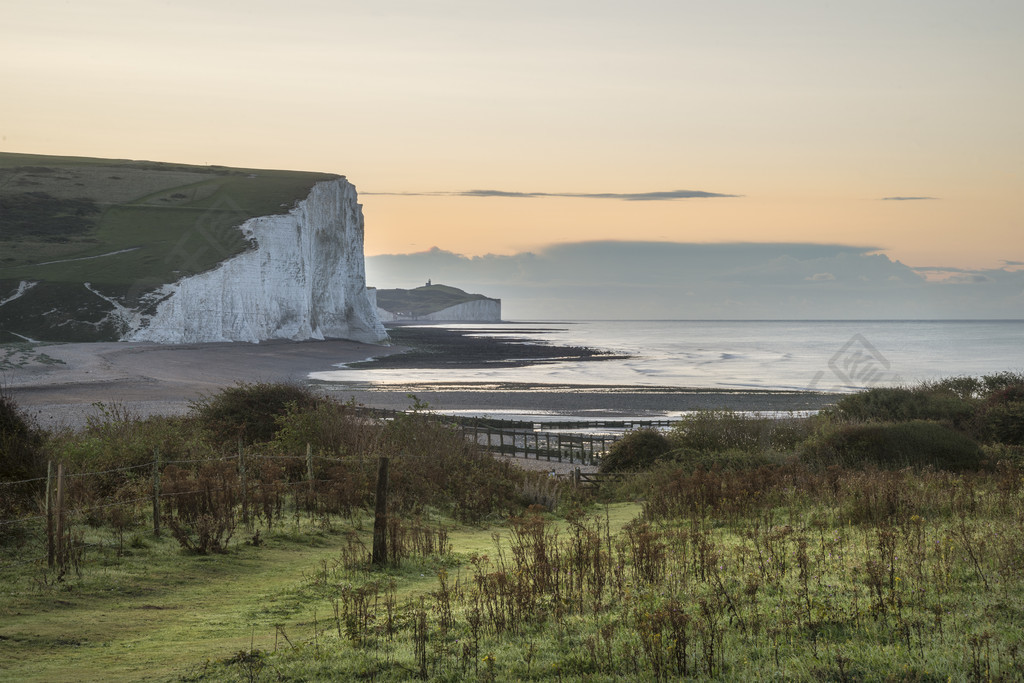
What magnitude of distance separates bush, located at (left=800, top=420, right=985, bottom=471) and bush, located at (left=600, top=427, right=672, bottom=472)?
466 cm

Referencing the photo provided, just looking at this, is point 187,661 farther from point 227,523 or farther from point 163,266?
point 163,266

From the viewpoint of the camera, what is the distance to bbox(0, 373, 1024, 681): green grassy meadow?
24.9 ft

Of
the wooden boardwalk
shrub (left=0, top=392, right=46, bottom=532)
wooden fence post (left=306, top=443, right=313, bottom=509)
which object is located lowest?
the wooden boardwalk

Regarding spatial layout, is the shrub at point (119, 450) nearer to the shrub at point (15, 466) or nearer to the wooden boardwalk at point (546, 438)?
the shrub at point (15, 466)

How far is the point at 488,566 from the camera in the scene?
12406mm

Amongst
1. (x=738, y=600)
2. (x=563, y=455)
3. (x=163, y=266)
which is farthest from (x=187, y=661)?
(x=163, y=266)

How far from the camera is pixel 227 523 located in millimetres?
14125

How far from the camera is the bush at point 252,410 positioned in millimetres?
23562

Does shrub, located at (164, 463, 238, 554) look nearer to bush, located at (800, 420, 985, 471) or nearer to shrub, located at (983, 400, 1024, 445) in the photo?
bush, located at (800, 420, 985, 471)

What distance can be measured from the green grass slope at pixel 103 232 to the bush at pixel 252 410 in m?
59.8

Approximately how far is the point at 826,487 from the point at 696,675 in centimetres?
1021

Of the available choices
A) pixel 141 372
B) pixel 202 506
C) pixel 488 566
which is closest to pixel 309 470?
pixel 202 506

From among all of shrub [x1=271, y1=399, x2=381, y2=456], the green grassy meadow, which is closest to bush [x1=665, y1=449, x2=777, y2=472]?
the green grassy meadow

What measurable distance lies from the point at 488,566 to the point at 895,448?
13579 millimetres
